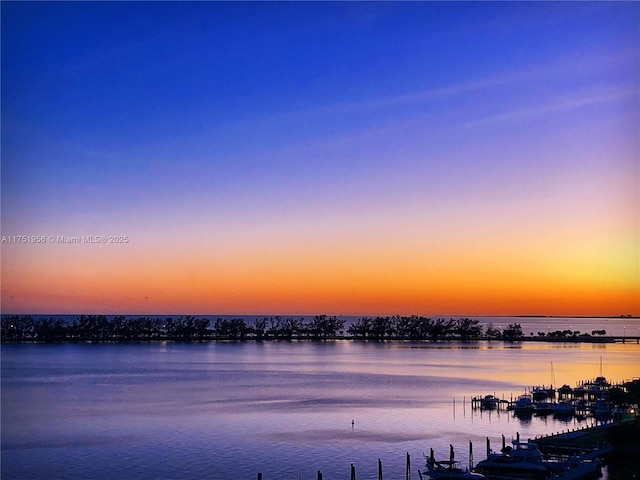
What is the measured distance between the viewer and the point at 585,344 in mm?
185250

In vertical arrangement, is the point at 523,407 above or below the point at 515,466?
below

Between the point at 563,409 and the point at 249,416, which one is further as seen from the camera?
the point at 563,409

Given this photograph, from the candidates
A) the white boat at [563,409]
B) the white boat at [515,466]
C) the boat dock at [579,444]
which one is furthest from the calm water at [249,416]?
the boat dock at [579,444]

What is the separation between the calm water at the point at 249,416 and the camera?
3944cm

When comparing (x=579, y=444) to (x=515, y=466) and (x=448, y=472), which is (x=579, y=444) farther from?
(x=448, y=472)

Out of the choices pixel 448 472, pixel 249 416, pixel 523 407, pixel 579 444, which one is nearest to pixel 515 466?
pixel 448 472

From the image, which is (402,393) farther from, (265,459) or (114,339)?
(114,339)

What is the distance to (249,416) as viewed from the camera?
184ft

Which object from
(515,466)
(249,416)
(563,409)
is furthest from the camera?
(563,409)

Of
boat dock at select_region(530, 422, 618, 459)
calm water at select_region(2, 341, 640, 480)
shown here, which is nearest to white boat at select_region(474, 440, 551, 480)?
boat dock at select_region(530, 422, 618, 459)

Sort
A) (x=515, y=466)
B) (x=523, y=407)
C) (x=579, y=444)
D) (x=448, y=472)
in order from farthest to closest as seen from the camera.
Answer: (x=523, y=407) → (x=579, y=444) → (x=515, y=466) → (x=448, y=472)

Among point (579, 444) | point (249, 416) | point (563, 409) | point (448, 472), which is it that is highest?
point (448, 472)

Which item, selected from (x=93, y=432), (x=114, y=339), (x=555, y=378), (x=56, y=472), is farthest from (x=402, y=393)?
(x=114, y=339)

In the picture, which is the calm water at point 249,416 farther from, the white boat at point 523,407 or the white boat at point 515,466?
the white boat at point 515,466
